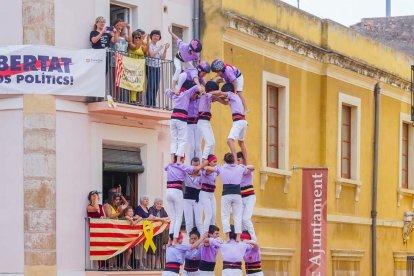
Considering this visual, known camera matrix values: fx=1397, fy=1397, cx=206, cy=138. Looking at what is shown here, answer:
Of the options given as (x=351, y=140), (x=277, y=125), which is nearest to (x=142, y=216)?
(x=277, y=125)

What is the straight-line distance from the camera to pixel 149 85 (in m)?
30.5

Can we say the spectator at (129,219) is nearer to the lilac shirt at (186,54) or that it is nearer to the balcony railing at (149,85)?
the balcony railing at (149,85)

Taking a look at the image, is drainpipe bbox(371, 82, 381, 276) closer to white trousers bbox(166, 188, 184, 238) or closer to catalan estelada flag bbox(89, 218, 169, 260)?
catalan estelada flag bbox(89, 218, 169, 260)

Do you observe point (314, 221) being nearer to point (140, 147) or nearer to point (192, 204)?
point (140, 147)

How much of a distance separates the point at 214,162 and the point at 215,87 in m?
1.40

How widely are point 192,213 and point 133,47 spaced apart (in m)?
5.53

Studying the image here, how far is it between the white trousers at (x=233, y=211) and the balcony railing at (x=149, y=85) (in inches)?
186

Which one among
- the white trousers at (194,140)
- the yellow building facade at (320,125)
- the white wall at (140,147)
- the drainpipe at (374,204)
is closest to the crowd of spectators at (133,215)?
the white wall at (140,147)

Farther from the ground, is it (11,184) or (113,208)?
(11,184)

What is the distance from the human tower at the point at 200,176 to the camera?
84.2 ft

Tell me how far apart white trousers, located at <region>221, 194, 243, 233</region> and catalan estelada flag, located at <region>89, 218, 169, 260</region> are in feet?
13.3

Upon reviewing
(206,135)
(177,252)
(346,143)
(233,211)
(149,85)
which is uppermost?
(149,85)

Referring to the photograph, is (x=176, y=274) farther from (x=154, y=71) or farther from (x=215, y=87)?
(x=154, y=71)

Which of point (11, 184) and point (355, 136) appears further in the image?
point (355, 136)
